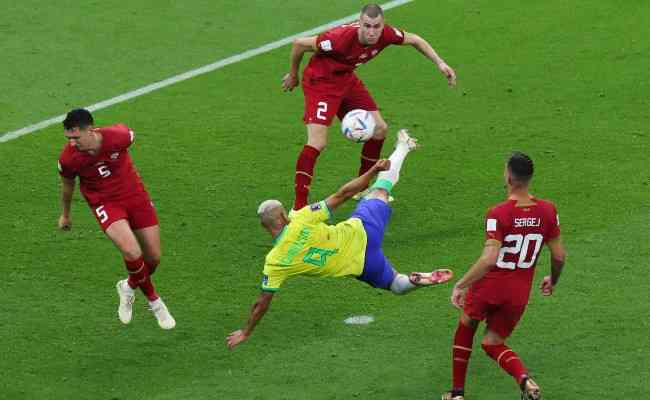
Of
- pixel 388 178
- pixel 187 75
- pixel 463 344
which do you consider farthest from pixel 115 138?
pixel 187 75

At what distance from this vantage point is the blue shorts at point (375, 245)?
11.8 metres

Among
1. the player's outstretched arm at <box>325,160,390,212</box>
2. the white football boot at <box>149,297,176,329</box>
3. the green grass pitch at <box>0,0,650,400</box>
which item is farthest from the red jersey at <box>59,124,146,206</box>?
the player's outstretched arm at <box>325,160,390,212</box>

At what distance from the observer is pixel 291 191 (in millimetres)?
15609

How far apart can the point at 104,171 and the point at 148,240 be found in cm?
79

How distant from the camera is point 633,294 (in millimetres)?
12891

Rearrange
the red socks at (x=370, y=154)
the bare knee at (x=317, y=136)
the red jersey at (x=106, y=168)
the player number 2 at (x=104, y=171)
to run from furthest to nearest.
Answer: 1. the red socks at (x=370, y=154)
2. the bare knee at (x=317, y=136)
3. the player number 2 at (x=104, y=171)
4. the red jersey at (x=106, y=168)

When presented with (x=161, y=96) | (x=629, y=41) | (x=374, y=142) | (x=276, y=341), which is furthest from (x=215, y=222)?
(x=629, y=41)

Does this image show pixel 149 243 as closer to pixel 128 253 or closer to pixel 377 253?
pixel 128 253

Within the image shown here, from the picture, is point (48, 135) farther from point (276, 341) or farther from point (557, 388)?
point (557, 388)

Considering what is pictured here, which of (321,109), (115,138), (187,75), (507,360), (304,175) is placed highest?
(115,138)

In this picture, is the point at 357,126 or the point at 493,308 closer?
the point at 493,308

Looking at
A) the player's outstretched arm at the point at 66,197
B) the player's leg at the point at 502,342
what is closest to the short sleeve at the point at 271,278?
the player's leg at the point at 502,342

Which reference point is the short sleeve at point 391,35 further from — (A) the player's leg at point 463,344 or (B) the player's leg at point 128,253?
(A) the player's leg at point 463,344

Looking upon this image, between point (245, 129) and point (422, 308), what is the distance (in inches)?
204
